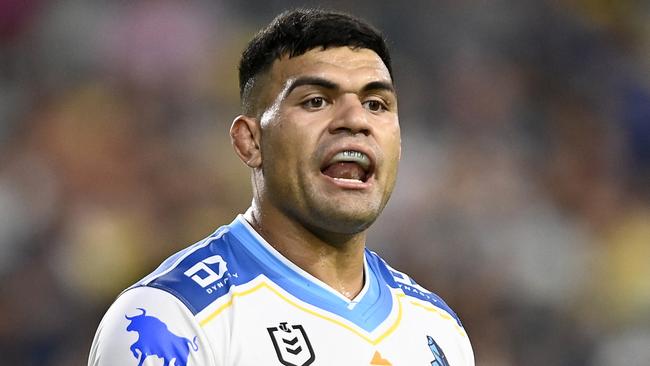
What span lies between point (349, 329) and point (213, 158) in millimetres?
3409

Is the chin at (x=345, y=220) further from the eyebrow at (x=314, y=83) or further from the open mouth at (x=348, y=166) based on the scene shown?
the eyebrow at (x=314, y=83)

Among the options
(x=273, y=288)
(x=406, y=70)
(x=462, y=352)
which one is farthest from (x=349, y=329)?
(x=406, y=70)

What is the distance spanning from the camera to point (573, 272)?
20.2ft

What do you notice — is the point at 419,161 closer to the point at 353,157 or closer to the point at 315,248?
the point at 315,248

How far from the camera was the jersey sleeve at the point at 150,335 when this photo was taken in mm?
2416

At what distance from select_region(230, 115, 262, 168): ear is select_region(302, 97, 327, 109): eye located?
0.19 meters

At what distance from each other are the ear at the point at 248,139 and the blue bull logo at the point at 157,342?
68 cm

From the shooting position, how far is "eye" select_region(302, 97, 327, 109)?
112 inches

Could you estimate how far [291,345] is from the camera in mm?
2643

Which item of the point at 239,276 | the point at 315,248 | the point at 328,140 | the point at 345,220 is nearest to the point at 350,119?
the point at 328,140

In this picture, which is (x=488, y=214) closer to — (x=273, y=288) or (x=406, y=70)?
(x=406, y=70)

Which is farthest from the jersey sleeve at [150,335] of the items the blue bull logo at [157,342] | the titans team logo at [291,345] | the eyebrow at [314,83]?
the eyebrow at [314,83]

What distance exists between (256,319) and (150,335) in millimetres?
318

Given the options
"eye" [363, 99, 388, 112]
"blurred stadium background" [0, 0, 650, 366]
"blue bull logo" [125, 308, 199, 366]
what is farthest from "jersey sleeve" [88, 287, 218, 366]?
"blurred stadium background" [0, 0, 650, 366]
